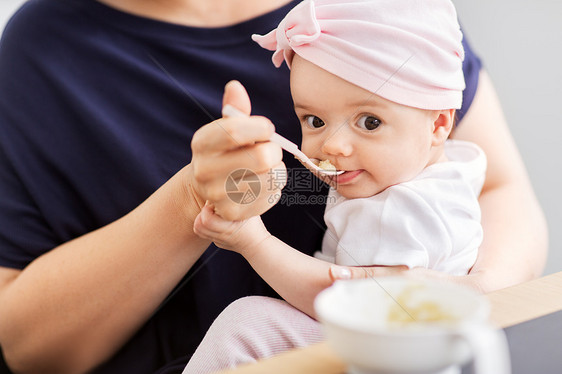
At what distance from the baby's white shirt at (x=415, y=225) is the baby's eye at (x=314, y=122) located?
12 centimetres

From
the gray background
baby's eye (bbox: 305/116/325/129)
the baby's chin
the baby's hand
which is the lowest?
the gray background

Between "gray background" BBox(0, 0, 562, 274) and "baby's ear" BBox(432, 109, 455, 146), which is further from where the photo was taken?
"gray background" BBox(0, 0, 562, 274)

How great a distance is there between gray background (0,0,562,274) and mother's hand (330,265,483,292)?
0.95 m

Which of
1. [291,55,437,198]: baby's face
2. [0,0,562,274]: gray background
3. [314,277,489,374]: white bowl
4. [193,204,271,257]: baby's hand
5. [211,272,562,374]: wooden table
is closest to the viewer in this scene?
[314,277,489,374]: white bowl

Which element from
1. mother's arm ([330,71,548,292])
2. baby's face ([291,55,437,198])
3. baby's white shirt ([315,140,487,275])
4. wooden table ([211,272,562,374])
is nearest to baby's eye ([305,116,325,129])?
baby's face ([291,55,437,198])

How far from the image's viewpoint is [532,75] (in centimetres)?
158

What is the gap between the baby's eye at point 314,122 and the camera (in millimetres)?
831

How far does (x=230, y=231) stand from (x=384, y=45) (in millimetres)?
336

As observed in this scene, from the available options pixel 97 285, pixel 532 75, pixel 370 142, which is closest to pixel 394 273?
pixel 370 142

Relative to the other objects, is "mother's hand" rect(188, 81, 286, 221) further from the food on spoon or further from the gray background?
the gray background

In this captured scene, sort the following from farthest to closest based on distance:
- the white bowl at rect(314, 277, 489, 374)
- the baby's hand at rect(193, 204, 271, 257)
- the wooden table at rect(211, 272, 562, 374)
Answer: the baby's hand at rect(193, 204, 271, 257), the wooden table at rect(211, 272, 562, 374), the white bowl at rect(314, 277, 489, 374)

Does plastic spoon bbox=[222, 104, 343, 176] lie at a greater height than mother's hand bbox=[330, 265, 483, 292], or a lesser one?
greater

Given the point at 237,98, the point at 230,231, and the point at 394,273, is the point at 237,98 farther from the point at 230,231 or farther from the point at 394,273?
the point at 394,273

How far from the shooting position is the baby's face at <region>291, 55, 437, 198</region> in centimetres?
78
